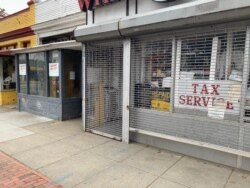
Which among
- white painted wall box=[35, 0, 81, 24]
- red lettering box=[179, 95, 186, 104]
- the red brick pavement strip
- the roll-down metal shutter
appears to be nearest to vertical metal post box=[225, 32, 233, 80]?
the roll-down metal shutter

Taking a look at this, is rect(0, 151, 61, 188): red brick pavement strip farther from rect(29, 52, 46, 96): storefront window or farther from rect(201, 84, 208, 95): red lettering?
rect(29, 52, 46, 96): storefront window

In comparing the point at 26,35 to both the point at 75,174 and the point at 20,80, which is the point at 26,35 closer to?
the point at 20,80

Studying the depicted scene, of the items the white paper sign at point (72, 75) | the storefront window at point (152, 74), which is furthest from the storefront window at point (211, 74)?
the white paper sign at point (72, 75)

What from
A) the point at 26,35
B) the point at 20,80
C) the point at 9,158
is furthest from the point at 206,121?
the point at 26,35

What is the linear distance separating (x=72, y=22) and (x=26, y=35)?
3562 mm

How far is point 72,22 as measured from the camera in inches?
312

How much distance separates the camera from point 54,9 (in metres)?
8.70

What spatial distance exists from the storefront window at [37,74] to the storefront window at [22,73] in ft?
0.97

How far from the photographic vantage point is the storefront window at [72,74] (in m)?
7.16

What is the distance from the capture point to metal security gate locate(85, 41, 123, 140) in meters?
5.21

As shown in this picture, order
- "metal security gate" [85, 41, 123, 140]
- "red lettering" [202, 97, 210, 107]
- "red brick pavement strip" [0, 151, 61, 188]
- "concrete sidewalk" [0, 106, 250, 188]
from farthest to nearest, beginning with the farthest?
"metal security gate" [85, 41, 123, 140], "red lettering" [202, 97, 210, 107], "concrete sidewalk" [0, 106, 250, 188], "red brick pavement strip" [0, 151, 61, 188]

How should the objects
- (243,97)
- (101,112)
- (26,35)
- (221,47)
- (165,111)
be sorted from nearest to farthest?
(243,97) < (221,47) < (165,111) < (101,112) < (26,35)

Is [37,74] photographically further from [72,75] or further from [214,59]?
[214,59]

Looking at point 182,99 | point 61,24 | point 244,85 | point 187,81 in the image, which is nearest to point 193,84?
point 187,81
